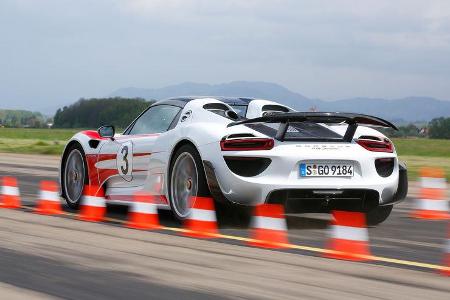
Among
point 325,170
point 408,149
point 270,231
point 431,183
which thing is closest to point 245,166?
point 325,170

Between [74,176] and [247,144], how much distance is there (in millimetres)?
3331

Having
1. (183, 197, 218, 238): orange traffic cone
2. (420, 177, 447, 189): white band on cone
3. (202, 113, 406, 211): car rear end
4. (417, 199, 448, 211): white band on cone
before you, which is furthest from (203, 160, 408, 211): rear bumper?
(420, 177, 447, 189): white band on cone

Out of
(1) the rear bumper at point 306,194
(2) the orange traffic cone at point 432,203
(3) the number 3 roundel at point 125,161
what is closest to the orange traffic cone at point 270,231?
(1) the rear bumper at point 306,194

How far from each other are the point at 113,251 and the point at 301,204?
1.97 meters

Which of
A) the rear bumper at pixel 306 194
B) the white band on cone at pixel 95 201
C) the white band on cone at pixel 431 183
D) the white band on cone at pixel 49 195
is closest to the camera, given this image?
the rear bumper at pixel 306 194

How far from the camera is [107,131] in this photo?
32.9ft

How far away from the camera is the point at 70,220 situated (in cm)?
914

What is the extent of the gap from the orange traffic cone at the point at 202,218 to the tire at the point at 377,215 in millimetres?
1803

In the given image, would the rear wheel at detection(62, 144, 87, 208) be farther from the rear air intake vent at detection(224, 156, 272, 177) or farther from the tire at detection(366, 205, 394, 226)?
the tire at detection(366, 205, 394, 226)

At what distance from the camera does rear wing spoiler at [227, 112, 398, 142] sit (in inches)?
308

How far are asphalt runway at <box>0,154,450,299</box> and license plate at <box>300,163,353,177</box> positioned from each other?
0.56 meters

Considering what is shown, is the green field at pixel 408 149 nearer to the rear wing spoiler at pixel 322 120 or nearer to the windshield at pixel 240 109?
the windshield at pixel 240 109

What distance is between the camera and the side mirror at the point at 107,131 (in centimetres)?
997

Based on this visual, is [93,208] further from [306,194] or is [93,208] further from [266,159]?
[306,194]
